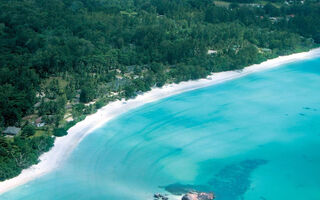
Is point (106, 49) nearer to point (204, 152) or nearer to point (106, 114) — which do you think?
point (106, 114)

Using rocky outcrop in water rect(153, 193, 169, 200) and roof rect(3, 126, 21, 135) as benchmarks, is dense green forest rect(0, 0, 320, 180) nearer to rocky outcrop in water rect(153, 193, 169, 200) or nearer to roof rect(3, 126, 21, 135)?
roof rect(3, 126, 21, 135)

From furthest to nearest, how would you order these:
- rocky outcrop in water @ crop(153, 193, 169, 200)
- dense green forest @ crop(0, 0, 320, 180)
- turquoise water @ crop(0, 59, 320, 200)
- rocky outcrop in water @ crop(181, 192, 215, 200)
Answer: dense green forest @ crop(0, 0, 320, 180) → turquoise water @ crop(0, 59, 320, 200) → rocky outcrop in water @ crop(153, 193, 169, 200) → rocky outcrop in water @ crop(181, 192, 215, 200)

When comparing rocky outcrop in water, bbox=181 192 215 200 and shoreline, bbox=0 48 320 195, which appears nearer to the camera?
rocky outcrop in water, bbox=181 192 215 200

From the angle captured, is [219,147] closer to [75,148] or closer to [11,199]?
[75,148]

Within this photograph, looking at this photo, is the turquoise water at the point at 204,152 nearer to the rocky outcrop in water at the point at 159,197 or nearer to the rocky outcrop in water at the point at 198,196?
the rocky outcrop in water at the point at 159,197

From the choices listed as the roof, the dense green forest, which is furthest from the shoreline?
the roof

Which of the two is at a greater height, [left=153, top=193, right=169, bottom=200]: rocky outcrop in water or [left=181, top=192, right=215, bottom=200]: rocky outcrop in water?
[left=181, top=192, right=215, bottom=200]: rocky outcrop in water

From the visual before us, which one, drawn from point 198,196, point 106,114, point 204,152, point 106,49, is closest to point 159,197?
point 198,196
